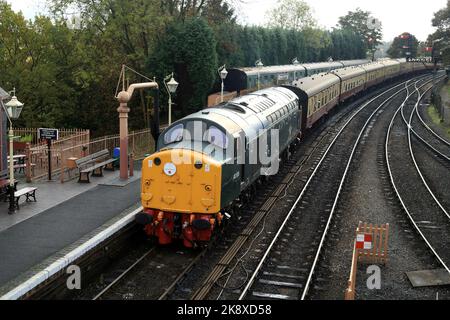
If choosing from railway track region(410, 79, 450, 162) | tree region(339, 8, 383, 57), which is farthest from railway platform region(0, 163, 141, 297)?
tree region(339, 8, 383, 57)

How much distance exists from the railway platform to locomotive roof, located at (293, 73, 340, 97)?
1421 cm

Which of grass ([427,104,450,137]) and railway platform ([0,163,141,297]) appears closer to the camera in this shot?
railway platform ([0,163,141,297])

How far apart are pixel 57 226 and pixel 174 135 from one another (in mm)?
3903

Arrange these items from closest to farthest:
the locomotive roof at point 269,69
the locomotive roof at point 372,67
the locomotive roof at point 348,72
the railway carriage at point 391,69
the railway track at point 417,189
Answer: the railway track at point 417,189
the locomotive roof at point 269,69
the locomotive roof at point 348,72
the locomotive roof at point 372,67
the railway carriage at point 391,69

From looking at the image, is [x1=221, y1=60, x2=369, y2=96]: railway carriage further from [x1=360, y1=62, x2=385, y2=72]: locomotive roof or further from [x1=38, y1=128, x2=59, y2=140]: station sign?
[x1=38, y1=128, x2=59, y2=140]: station sign

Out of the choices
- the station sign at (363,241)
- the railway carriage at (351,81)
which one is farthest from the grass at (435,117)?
the station sign at (363,241)

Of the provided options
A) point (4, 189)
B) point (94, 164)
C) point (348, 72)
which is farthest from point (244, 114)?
point (348, 72)

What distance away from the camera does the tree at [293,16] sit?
254 ft

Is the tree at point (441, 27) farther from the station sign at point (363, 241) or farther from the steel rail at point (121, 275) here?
the steel rail at point (121, 275)

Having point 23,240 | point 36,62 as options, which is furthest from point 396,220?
point 36,62

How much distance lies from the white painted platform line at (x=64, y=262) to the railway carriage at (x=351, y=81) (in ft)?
106

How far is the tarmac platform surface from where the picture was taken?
39.5ft

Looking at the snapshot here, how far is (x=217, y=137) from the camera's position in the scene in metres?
14.3
